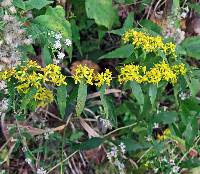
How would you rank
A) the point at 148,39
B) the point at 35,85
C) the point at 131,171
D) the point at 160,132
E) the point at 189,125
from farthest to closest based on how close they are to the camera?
the point at 160,132 < the point at 131,171 < the point at 189,125 < the point at 148,39 < the point at 35,85

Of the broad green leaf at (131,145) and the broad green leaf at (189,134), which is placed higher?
the broad green leaf at (189,134)

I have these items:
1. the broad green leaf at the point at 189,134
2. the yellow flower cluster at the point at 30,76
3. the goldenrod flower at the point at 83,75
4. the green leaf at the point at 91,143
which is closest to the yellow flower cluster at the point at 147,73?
the goldenrod flower at the point at 83,75

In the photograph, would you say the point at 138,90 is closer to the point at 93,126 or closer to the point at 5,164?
the point at 93,126

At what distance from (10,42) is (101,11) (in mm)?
799

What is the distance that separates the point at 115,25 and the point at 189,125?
2.65 feet

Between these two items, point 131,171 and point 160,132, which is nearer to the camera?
point 131,171

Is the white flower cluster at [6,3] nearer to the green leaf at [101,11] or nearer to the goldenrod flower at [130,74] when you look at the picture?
the goldenrod flower at [130,74]

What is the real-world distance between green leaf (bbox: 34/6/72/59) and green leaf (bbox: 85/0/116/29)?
192 millimetres

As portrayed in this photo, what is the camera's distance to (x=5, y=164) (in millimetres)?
2504

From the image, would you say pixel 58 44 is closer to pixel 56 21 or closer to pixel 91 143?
pixel 56 21

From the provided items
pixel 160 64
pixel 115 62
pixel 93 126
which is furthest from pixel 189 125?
pixel 115 62

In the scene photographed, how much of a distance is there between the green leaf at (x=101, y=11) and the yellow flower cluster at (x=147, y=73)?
58 cm

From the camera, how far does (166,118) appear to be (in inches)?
85.5

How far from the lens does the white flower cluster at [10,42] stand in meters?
1.56
